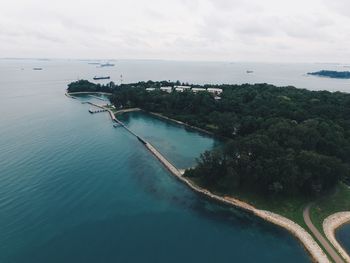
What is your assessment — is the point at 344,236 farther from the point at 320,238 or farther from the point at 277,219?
the point at 277,219

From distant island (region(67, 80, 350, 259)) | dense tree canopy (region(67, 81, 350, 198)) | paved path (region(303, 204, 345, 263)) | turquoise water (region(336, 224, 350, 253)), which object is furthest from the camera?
dense tree canopy (region(67, 81, 350, 198))

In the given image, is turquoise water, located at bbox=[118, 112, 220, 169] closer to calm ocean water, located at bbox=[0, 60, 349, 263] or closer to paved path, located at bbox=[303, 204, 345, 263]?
calm ocean water, located at bbox=[0, 60, 349, 263]

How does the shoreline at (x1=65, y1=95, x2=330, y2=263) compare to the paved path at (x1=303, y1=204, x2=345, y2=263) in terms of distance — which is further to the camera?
the shoreline at (x1=65, y1=95, x2=330, y2=263)

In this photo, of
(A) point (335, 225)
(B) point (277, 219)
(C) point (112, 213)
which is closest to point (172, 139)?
(C) point (112, 213)

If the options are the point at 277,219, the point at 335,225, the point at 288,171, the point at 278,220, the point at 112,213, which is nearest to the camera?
the point at 335,225

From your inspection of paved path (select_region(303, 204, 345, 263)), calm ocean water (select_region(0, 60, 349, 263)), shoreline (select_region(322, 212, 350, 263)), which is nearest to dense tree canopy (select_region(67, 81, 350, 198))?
paved path (select_region(303, 204, 345, 263))

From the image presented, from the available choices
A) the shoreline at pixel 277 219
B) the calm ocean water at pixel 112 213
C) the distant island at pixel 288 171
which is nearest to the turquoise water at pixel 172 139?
the calm ocean water at pixel 112 213
